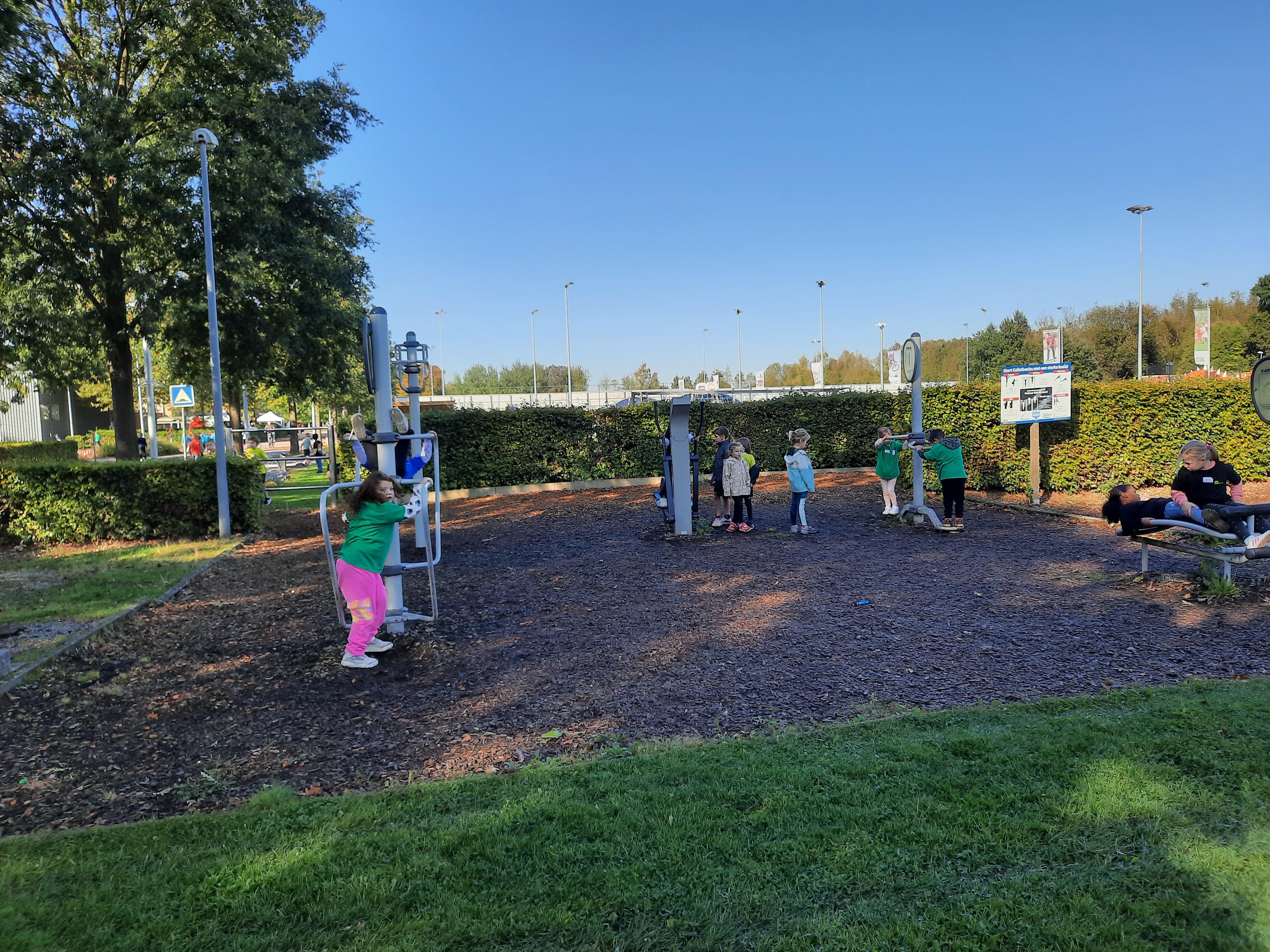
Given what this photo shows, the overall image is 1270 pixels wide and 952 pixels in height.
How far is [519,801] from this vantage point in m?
3.60

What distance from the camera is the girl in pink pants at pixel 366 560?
607 cm

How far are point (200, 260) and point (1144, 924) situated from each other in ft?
61.2

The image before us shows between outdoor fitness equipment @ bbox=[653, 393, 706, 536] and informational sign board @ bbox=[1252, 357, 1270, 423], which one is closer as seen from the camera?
informational sign board @ bbox=[1252, 357, 1270, 423]

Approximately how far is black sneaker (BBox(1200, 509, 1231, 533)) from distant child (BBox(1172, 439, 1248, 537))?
0.20 meters

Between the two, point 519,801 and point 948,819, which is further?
point 519,801

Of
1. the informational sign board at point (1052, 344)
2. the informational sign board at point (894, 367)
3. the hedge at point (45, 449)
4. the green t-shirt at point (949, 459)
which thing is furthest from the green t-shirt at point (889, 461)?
the hedge at point (45, 449)

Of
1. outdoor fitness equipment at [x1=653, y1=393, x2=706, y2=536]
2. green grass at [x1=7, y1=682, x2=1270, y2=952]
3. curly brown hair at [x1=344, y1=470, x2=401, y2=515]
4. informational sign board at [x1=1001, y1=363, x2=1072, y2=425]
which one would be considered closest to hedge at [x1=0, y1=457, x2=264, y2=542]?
outdoor fitness equipment at [x1=653, y1=393, x2=706, y2=536]

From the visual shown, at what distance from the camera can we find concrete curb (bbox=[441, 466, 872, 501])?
18281 millimetres

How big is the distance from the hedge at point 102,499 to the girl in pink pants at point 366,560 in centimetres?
838

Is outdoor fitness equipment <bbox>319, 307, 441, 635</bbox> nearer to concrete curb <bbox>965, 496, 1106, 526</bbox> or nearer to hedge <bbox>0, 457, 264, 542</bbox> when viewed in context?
hedge <bbox>0, 457, 264, 542</bbox>

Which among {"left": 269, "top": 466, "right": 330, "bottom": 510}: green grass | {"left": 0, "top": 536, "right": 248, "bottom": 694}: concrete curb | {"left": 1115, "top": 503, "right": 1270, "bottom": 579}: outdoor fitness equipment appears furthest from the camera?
{"left": 269, "top": 466, "right": 330, "bottom": 510}: green grass

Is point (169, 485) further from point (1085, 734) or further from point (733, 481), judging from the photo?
point (1085, 734)

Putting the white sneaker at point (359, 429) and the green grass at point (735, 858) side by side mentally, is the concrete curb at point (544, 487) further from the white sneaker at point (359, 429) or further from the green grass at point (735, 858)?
the green grass at point (735, 858)

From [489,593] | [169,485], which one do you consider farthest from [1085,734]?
[169,485]
